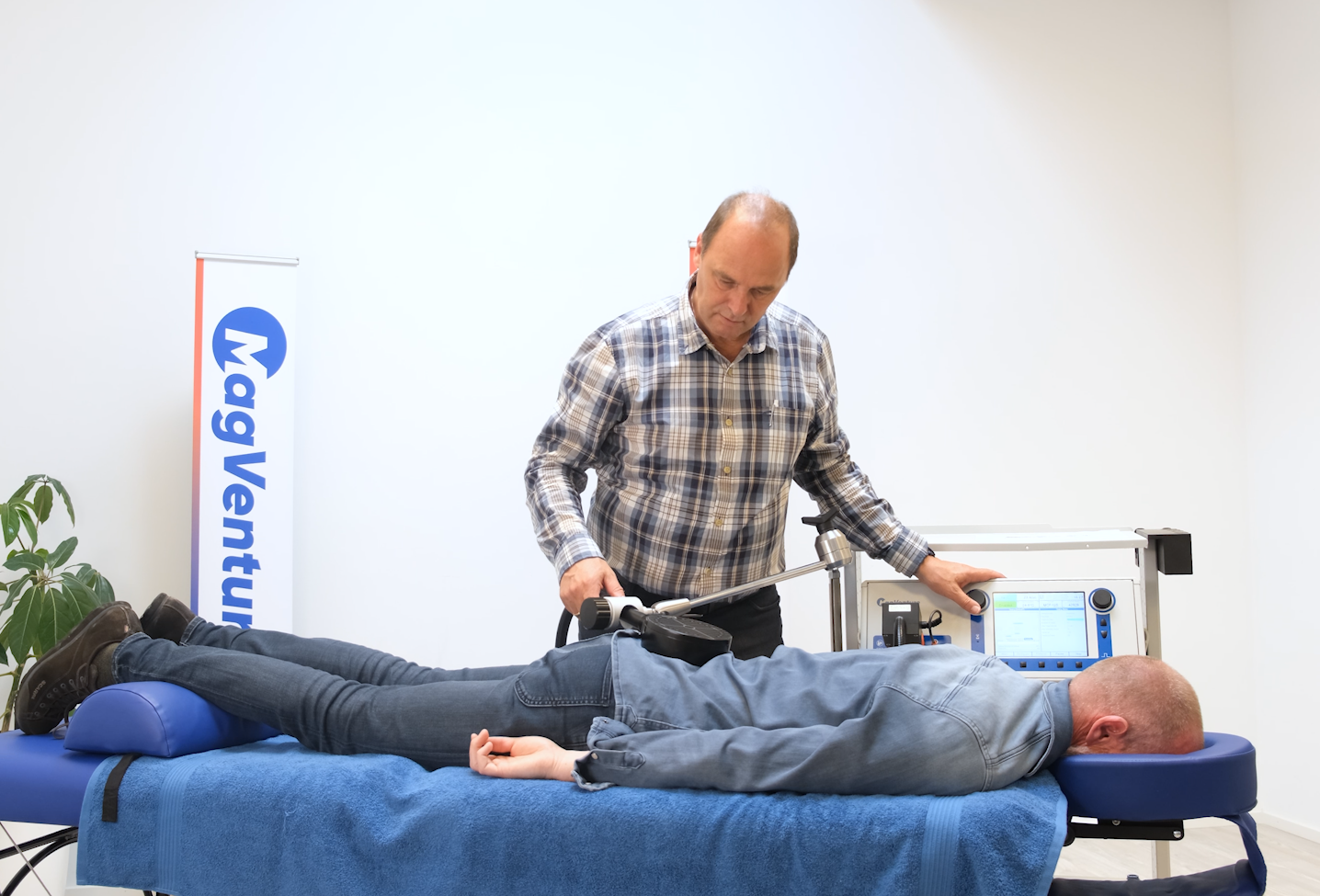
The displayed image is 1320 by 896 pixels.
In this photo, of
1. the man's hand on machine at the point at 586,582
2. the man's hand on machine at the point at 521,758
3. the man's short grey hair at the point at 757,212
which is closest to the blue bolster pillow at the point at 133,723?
the man's hand on machine at the point at 521,758

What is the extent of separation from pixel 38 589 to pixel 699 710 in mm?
2056

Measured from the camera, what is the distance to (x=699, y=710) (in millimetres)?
1306

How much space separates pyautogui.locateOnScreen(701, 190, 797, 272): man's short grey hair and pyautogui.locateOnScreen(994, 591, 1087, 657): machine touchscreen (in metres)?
0.79

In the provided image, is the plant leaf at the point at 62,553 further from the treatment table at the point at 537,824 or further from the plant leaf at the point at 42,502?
the treatment table at the point at 537,824

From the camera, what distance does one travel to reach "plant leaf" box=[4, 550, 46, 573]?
2.52 m

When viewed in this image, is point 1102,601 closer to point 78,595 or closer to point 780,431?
point 780,431

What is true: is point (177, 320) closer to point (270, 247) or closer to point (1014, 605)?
point (270, 247)

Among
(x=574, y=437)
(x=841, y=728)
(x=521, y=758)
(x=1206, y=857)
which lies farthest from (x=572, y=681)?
(x=1206, y=857)

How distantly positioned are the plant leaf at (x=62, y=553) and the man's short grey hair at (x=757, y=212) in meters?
2.01

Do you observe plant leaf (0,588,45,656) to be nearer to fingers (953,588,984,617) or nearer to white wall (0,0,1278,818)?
white wall (0,0,1278,818)

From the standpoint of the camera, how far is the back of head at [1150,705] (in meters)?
1.22

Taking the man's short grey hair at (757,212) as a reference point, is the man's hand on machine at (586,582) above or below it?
below

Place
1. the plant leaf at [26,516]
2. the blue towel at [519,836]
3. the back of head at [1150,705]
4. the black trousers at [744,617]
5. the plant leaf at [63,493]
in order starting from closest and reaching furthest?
1. the blue towel at [519,836]
2. the back of head at [1150,705]
3. the black trousers at [744,617]
4. the plant leaf at [26,516]
5. the plant leaf at [63,493]

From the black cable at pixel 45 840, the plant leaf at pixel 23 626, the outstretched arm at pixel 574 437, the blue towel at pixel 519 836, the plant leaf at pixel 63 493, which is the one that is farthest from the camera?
the plant leaf at pixel 63 493
